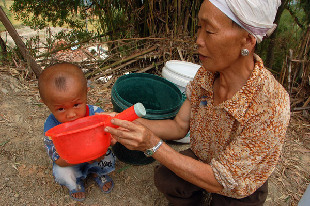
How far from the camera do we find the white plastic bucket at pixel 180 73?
2.10m

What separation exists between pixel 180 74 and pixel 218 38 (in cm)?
107

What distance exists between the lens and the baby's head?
4.16 feet

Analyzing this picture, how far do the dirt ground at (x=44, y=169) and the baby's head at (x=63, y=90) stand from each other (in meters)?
0.66

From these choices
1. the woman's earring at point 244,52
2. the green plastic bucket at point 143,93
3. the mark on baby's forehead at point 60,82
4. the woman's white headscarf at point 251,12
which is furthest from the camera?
the green plastic bucket at point 143,93

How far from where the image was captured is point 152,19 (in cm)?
273

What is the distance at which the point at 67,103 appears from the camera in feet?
4.27

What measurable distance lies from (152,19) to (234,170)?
2037mm

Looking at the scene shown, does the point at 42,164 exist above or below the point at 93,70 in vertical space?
below

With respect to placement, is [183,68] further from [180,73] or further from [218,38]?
[218,38]

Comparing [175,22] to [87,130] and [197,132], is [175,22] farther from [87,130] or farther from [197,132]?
[87,130]

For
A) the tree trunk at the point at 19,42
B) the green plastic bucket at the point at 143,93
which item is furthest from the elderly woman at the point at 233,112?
the tree trunk at the point at 19,42

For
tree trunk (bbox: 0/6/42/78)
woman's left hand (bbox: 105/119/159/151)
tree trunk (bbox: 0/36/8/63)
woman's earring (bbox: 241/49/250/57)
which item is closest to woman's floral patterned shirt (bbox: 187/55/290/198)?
woman's earring (bbox: 241/49/250/57)

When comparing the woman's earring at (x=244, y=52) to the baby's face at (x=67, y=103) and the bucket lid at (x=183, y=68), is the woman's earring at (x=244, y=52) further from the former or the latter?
the bucket lid at (x=183, y=68)

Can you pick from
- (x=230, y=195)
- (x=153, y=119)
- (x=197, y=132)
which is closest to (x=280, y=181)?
(x=230, y=195)
